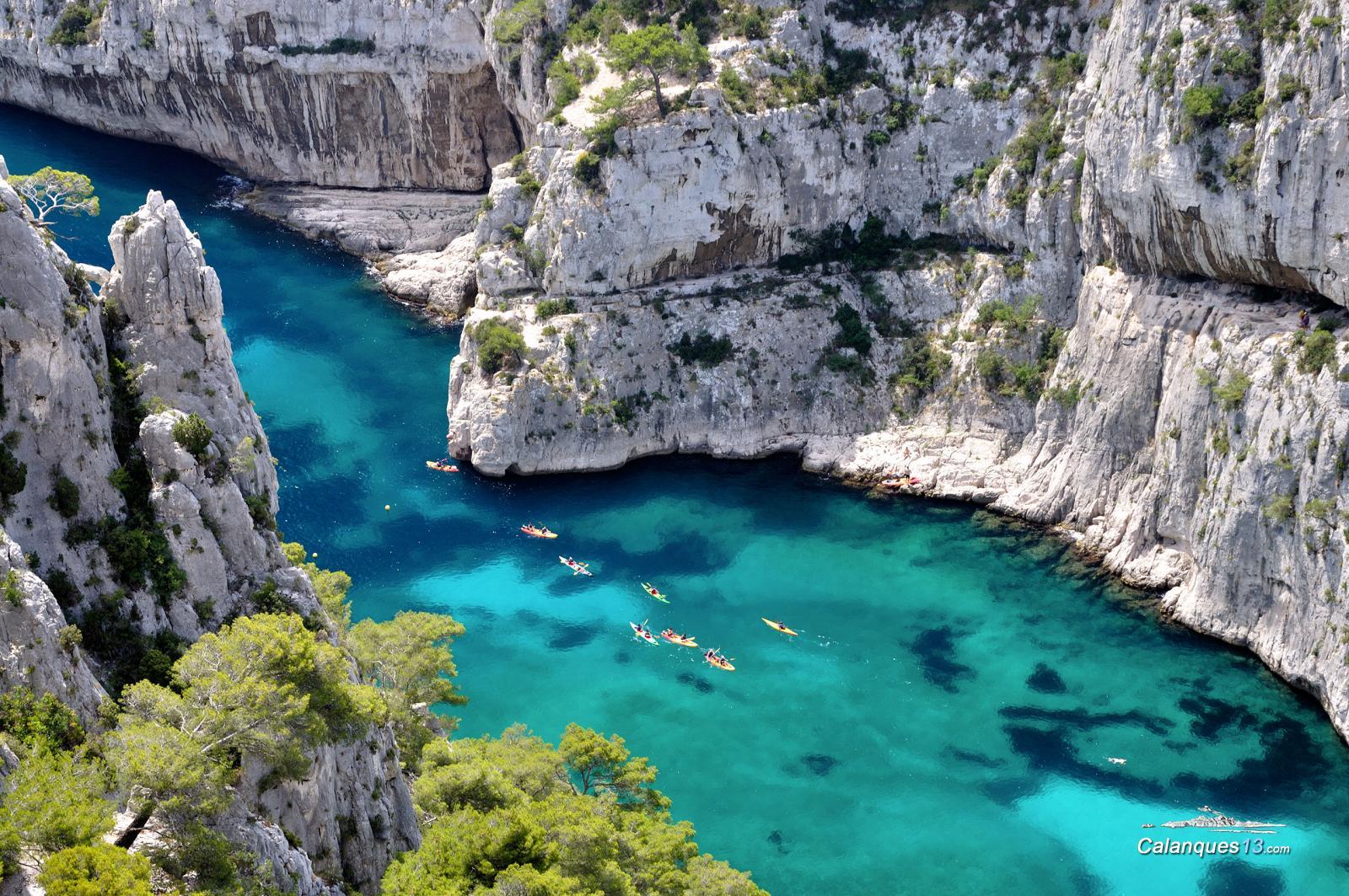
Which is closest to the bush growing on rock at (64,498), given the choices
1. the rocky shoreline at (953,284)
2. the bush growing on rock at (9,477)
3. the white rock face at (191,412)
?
the bush growing on rock at (9,477)

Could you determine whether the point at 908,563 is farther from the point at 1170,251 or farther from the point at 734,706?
the point at 1170,251

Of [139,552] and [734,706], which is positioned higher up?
[139,552]

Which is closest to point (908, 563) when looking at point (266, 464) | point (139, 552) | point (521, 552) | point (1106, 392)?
point (1106, 392)

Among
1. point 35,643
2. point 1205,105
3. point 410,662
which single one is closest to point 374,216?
point 410,662

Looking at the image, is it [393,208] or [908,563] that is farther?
[393,208]

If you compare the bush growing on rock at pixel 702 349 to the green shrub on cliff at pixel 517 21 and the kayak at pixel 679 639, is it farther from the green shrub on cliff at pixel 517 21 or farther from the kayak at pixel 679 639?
the green shrub on cliff at pixel 517 21

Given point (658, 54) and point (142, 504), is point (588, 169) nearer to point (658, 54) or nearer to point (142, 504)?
point (658, 54)

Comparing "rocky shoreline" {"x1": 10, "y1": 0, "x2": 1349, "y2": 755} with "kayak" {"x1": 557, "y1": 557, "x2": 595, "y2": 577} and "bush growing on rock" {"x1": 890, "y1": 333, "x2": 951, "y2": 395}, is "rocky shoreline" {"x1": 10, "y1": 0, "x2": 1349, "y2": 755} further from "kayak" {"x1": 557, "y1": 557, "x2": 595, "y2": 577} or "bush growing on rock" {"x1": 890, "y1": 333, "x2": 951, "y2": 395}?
"kayak" {"x1": 557, "y1": 557, "x2": 595, "y2": 577}
